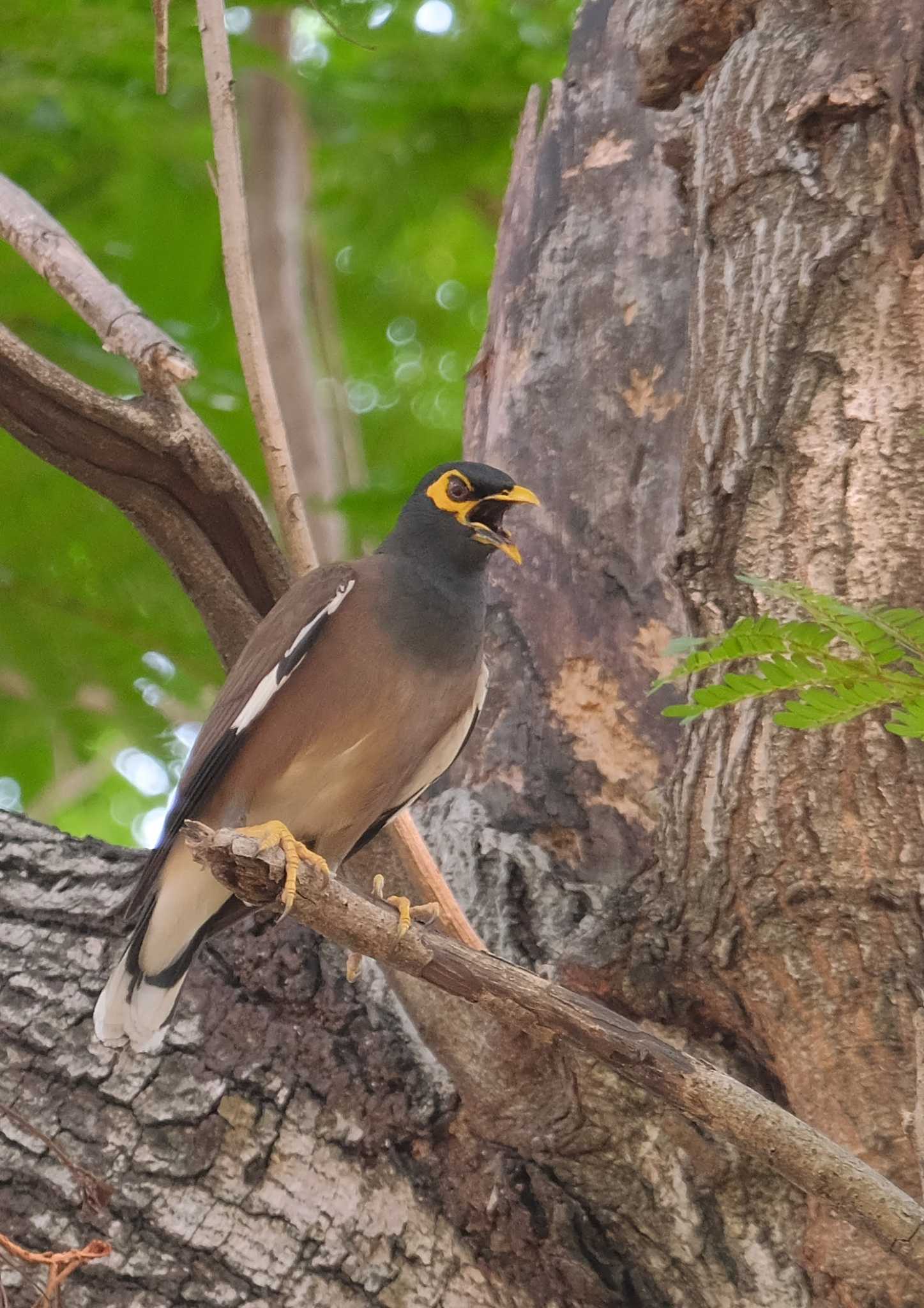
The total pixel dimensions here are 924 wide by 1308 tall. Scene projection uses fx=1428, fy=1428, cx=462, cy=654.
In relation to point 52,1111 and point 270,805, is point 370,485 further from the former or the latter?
point 52,1111

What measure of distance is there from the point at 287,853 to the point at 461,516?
150 cm

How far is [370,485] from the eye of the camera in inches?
215

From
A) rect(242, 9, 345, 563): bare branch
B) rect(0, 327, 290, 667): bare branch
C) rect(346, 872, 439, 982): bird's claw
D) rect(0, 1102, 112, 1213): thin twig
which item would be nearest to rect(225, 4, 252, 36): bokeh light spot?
rect(242, 9, 345, 563): bare branch

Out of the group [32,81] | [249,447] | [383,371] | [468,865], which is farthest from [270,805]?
[383,371]

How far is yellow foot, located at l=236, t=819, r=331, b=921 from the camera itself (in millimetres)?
2645

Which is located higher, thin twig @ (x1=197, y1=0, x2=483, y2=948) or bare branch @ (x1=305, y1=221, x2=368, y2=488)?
bare branch @ (x1=305, y1=221, x2=368, y2=488)

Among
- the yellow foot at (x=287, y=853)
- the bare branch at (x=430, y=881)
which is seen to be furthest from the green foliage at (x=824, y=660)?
the bare branch at (x=430, y=881)

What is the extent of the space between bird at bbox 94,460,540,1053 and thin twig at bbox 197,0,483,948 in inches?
29.9

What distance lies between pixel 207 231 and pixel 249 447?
984mm

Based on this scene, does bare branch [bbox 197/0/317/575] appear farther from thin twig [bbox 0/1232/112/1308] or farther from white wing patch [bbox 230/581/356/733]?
thin twig [bbox 0/1232/112/1308]

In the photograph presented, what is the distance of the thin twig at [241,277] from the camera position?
2.93 m

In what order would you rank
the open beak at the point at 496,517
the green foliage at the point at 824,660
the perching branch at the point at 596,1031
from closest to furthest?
the green foliage at the point at 824,660 < the perching branch at the point at 596,1031 < the open beak at the point at 496,517

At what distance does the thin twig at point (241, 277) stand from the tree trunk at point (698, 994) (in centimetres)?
50

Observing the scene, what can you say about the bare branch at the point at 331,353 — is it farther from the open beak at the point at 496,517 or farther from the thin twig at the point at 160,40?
the thin twig at the point at 160,40
